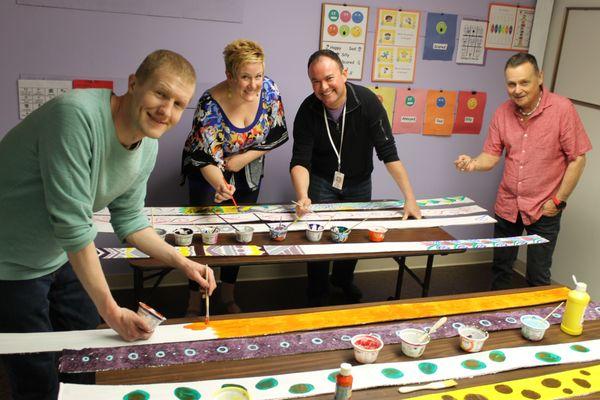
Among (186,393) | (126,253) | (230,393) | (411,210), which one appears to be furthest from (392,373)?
(411,210)

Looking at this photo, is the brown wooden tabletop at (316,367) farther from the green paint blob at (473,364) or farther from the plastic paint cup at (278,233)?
the plastic paint cup at (278,233)

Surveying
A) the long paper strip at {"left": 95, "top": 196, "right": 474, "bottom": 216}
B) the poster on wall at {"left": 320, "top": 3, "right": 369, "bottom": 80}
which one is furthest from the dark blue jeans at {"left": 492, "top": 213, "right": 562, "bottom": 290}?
the poster on wall at {"left": 320, "top": 3, "right": 369, "bottom": 80}

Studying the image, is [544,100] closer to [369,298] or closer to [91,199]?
[369,298]

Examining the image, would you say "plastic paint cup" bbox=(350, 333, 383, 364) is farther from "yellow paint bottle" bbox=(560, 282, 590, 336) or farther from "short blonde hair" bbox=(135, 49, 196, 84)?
"short blonde hair" bbox=(135, 49, 196, 84)

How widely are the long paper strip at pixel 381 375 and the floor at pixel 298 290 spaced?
179 centimetres

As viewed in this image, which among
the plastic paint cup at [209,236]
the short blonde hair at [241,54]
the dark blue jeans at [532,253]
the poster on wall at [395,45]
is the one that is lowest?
the dark blue jeans at [532,253]

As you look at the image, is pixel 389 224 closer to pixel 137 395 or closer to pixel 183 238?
pixel 183 238

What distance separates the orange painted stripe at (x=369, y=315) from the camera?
1.78 meters

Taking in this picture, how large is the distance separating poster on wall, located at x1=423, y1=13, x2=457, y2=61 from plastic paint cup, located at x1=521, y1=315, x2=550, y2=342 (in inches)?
99.0

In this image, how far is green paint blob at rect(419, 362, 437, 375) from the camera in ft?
5.34

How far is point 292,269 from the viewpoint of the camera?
13.3ft

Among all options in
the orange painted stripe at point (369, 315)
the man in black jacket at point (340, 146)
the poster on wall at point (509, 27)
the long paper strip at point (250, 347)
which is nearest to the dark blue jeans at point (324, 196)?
the man in black jacket at point (340, 146)

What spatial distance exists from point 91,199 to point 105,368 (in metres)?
0.48

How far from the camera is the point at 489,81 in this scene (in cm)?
416
